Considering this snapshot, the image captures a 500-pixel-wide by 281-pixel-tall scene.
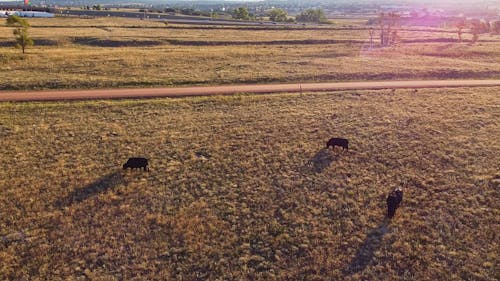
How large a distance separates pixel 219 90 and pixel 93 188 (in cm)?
2011

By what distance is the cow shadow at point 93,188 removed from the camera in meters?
20.2

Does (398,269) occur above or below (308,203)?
below

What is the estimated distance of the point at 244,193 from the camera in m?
21.3

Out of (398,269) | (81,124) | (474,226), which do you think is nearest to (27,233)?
(81,124)

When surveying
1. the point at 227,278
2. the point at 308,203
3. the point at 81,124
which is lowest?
the point at 227,278

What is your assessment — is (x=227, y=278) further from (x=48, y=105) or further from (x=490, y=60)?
(x=490, y=60)

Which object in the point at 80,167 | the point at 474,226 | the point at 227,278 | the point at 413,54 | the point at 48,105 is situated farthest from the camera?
the point at 413,54

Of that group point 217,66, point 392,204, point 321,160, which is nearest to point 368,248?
point 392,204

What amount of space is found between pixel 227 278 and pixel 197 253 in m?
2.06

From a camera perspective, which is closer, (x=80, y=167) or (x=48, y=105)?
(x=80, y=167)

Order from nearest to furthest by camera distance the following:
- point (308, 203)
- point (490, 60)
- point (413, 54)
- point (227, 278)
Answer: point (227, 278) → point (308, 203) → point (490, 60) → point (413, 54)

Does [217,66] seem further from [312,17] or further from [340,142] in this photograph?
[312,17]

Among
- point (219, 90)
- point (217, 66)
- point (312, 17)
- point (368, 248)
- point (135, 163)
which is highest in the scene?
point (312, 17)

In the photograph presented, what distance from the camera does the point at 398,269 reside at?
16047mm
